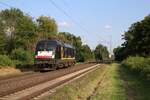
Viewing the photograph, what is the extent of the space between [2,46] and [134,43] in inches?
1131

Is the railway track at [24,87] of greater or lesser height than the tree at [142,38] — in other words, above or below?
below

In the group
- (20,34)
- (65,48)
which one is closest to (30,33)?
(20,34)

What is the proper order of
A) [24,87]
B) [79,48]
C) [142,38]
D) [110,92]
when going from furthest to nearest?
1. [79,48]
2. [142,38]
3. [24,87]
4. [110,92]

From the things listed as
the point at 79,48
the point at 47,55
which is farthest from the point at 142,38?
the point at 79,48

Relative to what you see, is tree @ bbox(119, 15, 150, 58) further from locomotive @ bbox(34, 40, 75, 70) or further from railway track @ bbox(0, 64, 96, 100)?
railway track @ bbox(0, 64, 96, 100)

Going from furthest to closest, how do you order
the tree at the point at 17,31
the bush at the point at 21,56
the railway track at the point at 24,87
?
the tree at the point at 17,31 < the bush at the point at 21,56 < the railway track at the point at 24,87

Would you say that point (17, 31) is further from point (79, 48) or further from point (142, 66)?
point (79, 48)

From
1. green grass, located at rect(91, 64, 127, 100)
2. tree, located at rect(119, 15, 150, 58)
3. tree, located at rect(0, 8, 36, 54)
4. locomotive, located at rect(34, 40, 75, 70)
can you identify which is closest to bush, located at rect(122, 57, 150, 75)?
green grass, located at rect(91, 64, 127, 100)

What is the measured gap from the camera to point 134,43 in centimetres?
7981

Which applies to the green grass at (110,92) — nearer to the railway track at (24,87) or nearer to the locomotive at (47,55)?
the railway track at (24,87)

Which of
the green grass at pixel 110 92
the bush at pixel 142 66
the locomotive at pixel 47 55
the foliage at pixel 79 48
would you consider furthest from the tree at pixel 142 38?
the green grass at pixel 110 92

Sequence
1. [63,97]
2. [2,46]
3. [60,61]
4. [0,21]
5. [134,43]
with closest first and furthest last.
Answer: [63,97], [60,61], [2,46], [134,43], [0,21]

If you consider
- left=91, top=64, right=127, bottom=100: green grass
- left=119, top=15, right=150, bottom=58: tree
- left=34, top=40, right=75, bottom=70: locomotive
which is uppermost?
left=119, top=15, right=150, bottom=58: tree

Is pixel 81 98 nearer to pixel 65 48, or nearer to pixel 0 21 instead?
pixel 65 48
